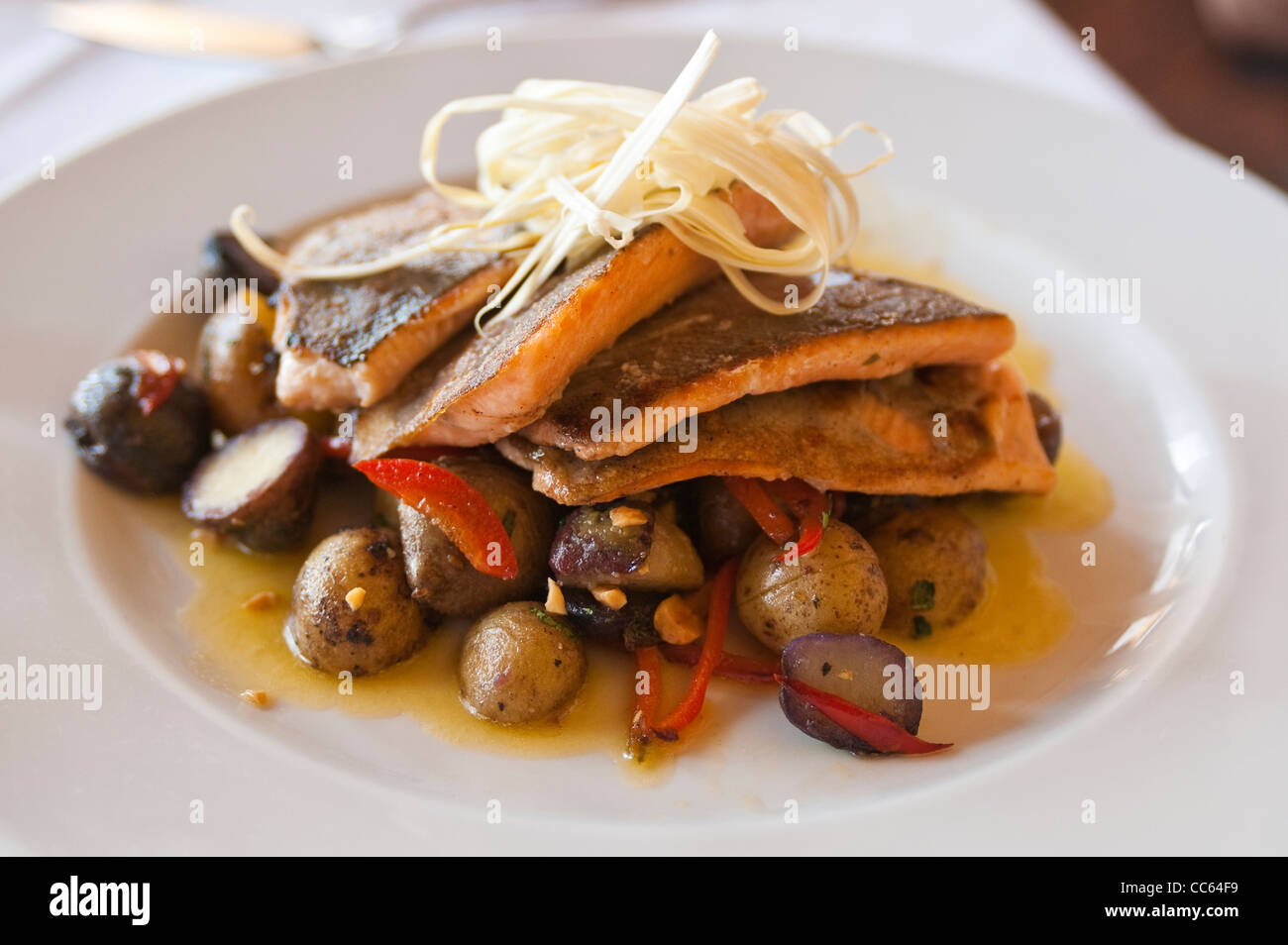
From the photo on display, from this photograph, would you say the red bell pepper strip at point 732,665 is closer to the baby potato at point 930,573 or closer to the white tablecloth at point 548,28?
the baby potato at point 930,573

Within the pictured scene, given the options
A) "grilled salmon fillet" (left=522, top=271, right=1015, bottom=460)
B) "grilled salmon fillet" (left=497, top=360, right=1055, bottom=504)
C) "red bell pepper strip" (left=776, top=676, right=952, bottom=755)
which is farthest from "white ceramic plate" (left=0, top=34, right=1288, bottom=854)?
"grilled salmon fillet" (left=522, top=271, right=1015, bottom=460)

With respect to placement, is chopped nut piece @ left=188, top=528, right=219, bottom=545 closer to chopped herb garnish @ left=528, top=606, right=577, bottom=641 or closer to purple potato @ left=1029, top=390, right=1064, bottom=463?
chopped herb garnish @ left=528, top=606, right=577, bottom=641

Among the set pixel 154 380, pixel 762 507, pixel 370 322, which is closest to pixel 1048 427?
pixel 762 507

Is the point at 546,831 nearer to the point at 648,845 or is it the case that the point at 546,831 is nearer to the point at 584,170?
the point at 648,845

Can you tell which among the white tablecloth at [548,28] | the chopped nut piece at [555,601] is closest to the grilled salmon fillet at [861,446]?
the chopped nut piece at [555,601]

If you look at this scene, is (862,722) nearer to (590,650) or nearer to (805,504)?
(805,504)

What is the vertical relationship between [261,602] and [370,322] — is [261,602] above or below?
below
